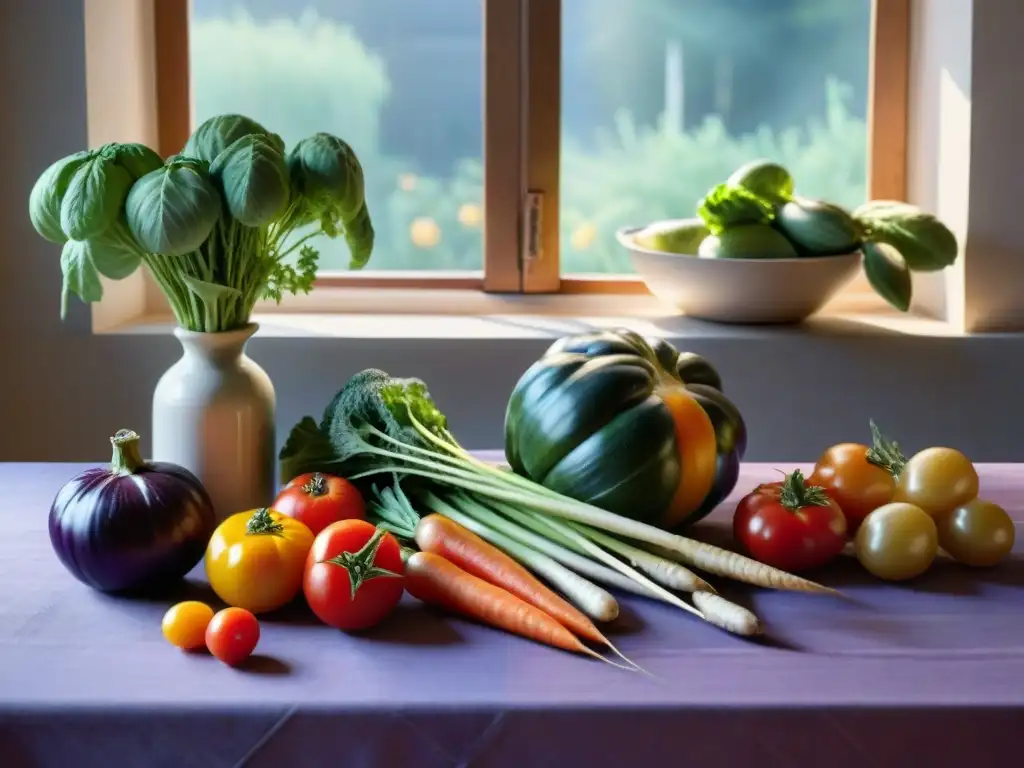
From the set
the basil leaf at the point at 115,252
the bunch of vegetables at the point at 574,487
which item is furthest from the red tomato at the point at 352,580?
the basil leaf at the point at 115,252

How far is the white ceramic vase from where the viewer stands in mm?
1310

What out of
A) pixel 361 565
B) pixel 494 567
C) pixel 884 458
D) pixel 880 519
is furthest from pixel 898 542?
pixel 361 565

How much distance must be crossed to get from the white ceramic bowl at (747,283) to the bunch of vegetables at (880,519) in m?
0.88

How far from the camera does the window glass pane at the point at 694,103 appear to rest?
2438 mm

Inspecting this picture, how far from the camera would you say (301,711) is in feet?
3.03

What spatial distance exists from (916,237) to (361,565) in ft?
4.75

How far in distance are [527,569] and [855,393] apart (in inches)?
46.1

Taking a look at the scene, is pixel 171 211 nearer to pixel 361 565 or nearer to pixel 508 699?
pixel 361 565

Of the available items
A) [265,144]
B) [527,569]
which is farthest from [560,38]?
[527,569]

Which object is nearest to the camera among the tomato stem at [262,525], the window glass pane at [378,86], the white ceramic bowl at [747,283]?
the tomato stem at [262,525]

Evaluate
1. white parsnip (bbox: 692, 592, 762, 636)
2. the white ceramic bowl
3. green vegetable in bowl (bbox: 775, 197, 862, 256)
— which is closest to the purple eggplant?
white parsnip (bbox: 692, 592, 762, 636)

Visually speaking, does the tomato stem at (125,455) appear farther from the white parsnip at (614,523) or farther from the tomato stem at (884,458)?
the tomato stem at (884,458)

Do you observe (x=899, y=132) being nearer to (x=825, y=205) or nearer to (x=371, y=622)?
(x=825, y=205)

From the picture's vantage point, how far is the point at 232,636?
1.00 meters
